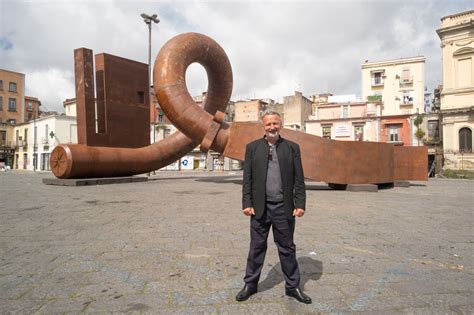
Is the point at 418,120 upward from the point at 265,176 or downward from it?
upward

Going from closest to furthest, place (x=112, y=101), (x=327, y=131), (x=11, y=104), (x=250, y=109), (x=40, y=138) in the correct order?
(x=112, y=101), (x=327, y=131), (x=40, y=138), (x=250, y=109), (x=11, y=104)

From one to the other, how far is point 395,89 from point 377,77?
2.61 m

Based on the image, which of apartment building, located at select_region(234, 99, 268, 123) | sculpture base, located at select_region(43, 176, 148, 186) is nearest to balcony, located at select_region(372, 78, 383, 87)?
apartment building, located at select_region(234, 99, 268, 123)

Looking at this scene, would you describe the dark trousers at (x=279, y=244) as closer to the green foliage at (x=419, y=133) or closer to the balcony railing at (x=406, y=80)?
the green foliage at (x=419, y=133)

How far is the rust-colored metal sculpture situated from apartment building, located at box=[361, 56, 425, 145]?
24394 mm

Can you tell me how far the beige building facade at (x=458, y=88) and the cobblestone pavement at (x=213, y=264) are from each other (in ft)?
95.9

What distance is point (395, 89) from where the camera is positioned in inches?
1563

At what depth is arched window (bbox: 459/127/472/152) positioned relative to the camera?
31000 millimetres

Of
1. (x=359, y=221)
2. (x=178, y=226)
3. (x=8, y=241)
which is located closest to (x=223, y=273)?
(x=178, y=226)

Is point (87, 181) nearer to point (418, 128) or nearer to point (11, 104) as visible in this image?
point (418, 128)

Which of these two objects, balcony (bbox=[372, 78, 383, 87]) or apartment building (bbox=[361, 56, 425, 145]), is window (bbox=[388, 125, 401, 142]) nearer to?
apartment building (bbox=[361, 56, 425, 145])

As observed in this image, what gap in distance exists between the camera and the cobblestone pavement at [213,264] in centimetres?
273

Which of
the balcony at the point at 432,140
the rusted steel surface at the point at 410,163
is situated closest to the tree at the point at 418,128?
the balcony at the point at 432,140

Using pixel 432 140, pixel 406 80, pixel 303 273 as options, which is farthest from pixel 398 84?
pixel 303 273
